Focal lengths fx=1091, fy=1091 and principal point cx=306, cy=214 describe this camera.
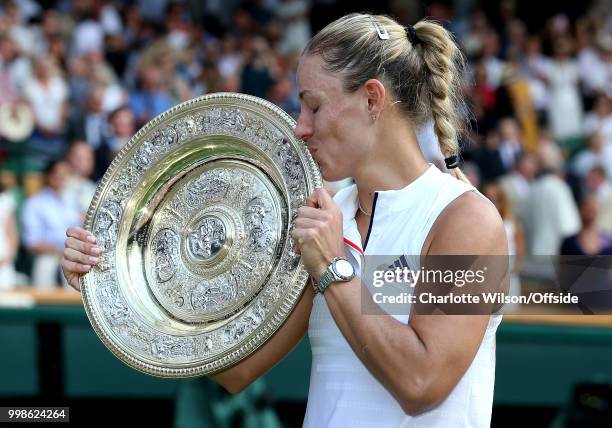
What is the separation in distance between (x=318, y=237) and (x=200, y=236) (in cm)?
46

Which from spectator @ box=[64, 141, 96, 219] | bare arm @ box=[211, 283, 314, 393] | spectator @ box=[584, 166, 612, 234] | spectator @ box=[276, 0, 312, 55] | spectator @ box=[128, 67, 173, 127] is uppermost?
bare arm @ box=[211, 283, 314, 393]

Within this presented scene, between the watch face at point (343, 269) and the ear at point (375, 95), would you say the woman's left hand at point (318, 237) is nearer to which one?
the watch face at point (343, 269)

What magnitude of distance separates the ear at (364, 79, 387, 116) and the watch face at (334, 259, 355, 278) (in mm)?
330

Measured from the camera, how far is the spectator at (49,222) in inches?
280

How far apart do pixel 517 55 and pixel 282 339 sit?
9941 mm

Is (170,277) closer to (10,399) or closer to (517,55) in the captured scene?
(10,399)

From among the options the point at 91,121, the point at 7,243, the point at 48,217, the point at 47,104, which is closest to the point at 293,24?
the point at 47,104

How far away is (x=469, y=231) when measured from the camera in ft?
6.78

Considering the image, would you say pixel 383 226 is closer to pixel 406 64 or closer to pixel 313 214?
pixel 313 214

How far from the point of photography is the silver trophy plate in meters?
2.31

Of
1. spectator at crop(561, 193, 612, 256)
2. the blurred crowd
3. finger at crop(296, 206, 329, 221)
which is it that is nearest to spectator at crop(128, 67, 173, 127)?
the blurred crowd

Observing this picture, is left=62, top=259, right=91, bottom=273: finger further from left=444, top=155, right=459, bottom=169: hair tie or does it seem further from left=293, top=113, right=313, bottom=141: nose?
left=444, top=155, right=459, bottom=169: hair tie

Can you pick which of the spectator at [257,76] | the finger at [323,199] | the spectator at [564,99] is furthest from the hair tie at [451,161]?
the spectator at [564,99]

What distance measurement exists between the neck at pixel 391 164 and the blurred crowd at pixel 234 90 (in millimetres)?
4688
